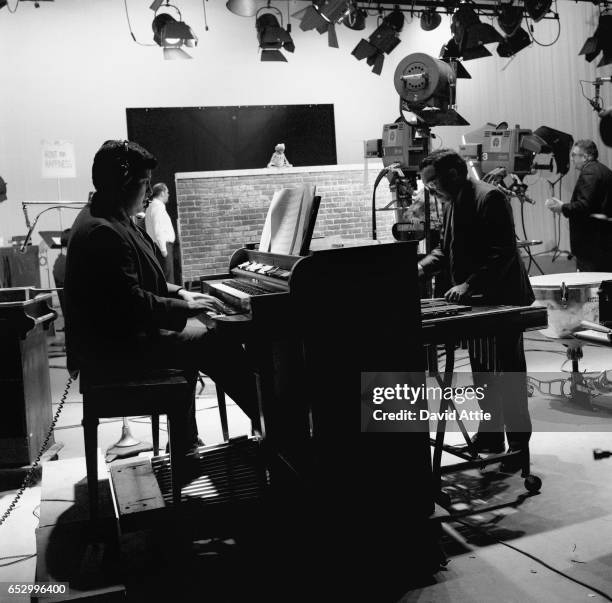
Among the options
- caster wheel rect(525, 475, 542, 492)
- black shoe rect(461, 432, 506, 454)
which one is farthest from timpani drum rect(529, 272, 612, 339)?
caster wheel rect(525, 475, 542, 492)

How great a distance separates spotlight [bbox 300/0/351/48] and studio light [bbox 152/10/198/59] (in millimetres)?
1376

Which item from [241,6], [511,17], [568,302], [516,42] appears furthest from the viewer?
[516,42]

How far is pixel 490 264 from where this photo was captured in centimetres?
353

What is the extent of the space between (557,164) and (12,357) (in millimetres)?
7768

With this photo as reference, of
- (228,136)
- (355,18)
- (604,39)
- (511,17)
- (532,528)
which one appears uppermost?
(355,18)

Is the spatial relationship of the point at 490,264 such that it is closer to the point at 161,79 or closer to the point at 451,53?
the point at 451,53

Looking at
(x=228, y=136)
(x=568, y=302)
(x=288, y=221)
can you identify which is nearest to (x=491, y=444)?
(x=568, y=302)

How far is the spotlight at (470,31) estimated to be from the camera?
7391 mm

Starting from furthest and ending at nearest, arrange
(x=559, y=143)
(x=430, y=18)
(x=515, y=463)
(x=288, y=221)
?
(x=559, y=143)
(x=430, y=18)
(x=515, y=463)
(x=288, y=221)

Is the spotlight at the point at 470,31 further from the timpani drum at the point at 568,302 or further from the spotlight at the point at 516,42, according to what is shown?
the timpani drum at the point at 568,302

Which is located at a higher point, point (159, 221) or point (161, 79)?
point (161, 79)

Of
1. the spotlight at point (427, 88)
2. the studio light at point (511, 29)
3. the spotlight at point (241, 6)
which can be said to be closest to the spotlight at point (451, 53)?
the studio light at point (511, 29)

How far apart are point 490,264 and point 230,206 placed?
19.8 ft

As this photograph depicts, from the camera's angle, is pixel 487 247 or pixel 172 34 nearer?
pixel 487 247
